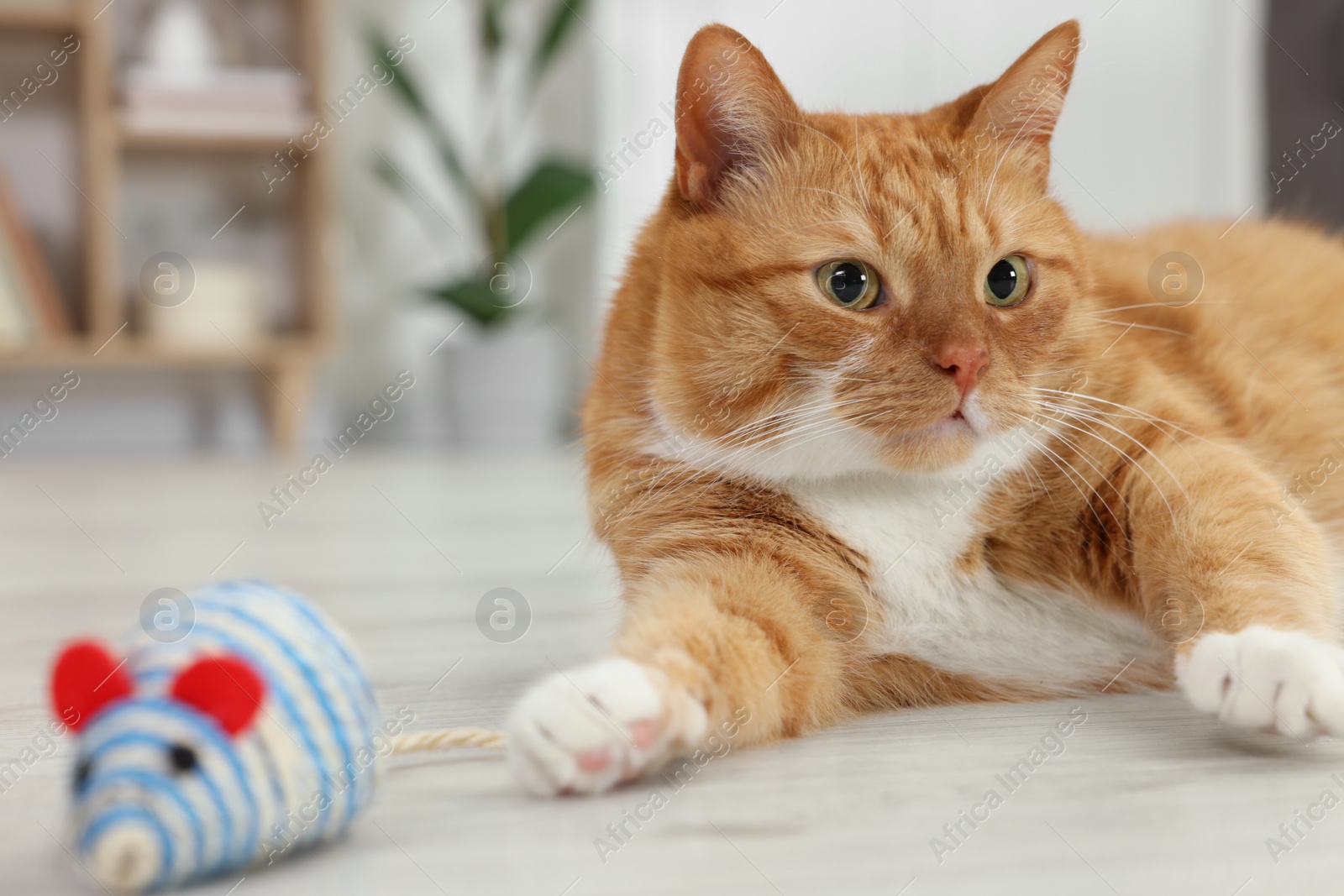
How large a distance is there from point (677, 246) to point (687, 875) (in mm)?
698

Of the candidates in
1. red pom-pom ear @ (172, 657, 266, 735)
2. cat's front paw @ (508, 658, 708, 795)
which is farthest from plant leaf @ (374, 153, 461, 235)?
red pom-pom ear @ (172, 657, 266, 735)

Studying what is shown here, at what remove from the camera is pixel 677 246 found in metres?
1.26

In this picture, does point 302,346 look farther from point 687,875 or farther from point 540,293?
point 687,875

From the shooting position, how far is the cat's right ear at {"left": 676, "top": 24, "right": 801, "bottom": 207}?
1.22 meters

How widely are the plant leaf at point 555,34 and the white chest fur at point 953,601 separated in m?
4.58

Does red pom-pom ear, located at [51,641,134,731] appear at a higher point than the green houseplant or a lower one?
lower

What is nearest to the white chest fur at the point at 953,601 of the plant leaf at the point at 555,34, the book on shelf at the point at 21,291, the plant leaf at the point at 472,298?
the plant leaf at the point at 472,298

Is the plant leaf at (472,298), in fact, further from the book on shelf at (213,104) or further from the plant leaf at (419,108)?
the book on shelf at (213,104)

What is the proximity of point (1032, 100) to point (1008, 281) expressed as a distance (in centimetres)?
23

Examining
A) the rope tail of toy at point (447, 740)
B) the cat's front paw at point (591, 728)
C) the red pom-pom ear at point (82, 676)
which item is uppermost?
the red pom-pom ear at point (82, 676)

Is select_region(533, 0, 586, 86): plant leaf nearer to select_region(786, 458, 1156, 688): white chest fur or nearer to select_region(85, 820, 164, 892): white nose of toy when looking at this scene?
select_region(786, 458, 1156, 688): white chest fur

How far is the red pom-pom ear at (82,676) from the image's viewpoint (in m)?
0.72

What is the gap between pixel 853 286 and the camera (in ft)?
3.82

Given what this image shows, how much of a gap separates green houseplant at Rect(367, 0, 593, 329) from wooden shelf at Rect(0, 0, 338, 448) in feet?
1.13
